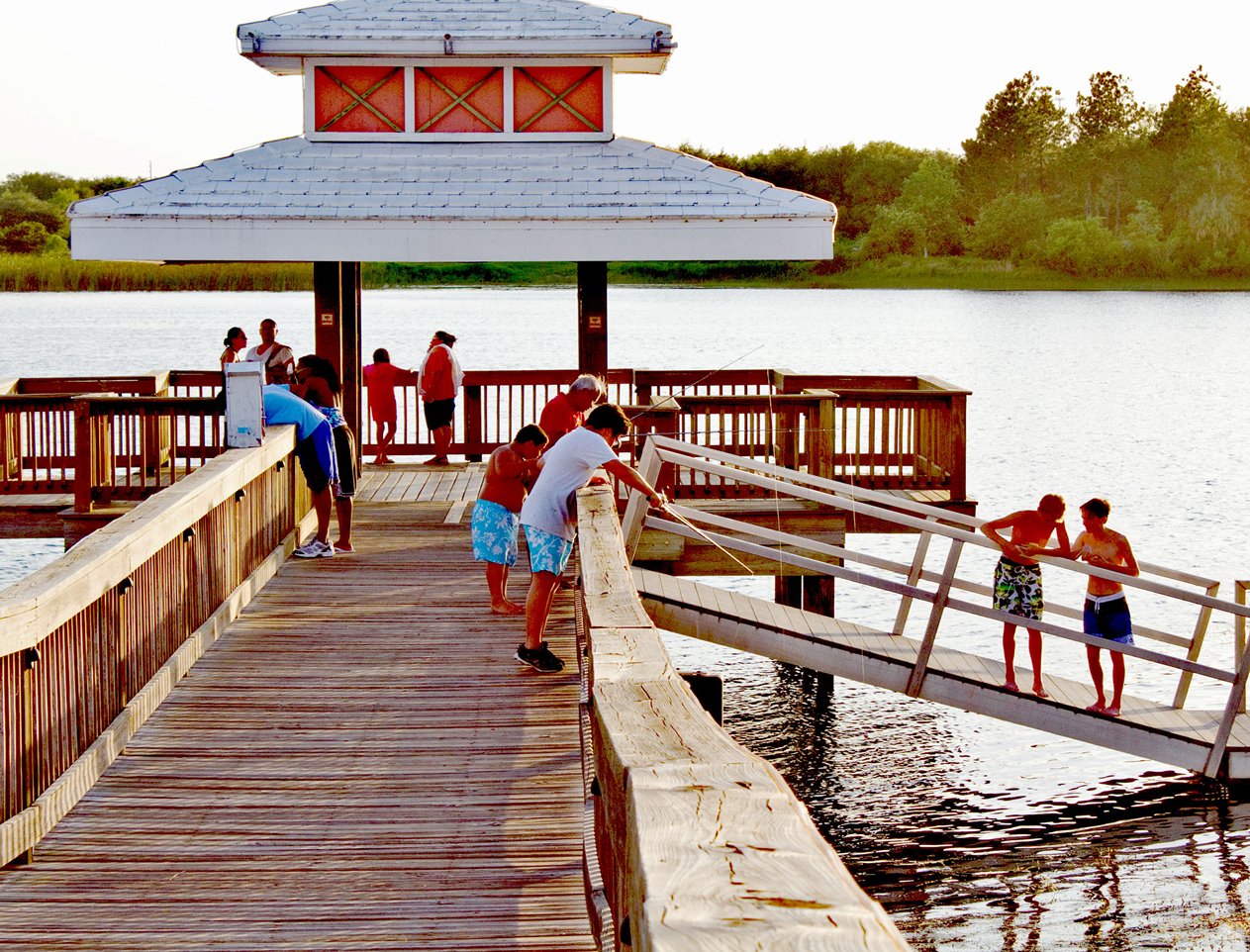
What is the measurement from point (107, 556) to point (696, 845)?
4678mm

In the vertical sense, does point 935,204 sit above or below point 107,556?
above

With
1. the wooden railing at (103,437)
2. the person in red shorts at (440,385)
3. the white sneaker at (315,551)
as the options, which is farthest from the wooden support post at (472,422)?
the white sneaker at (315,551)

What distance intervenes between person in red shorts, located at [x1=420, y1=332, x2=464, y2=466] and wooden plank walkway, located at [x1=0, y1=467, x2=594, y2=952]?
737 centimetres

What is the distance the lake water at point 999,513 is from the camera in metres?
13.6

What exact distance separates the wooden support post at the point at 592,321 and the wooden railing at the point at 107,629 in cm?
593

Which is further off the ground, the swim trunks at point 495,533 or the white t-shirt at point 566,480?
the white t-shirt at point 566,480

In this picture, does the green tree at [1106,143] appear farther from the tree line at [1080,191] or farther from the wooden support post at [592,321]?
the wooden support post at [592,321]

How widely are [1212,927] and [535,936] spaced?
8803 mm

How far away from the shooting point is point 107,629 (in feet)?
24.2

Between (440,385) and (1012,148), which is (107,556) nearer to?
(440,385)

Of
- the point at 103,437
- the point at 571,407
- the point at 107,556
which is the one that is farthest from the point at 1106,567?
the point at 103,437

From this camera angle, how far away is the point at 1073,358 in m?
78.9

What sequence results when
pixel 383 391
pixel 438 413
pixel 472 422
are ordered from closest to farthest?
pixel 438 413
pixel 472 422
pixel 383 391

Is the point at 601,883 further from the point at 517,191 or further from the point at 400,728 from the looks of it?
the point at 517,191
